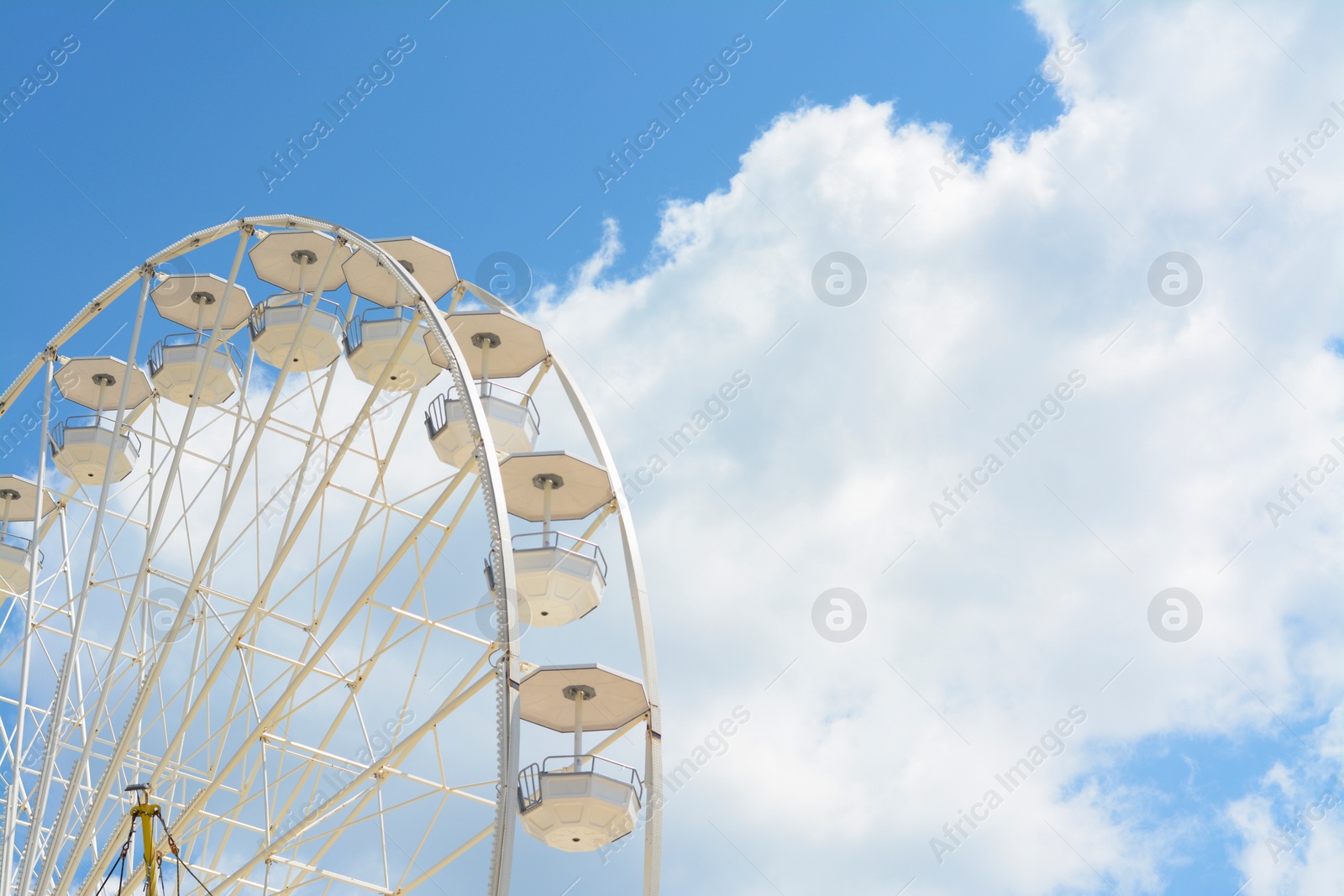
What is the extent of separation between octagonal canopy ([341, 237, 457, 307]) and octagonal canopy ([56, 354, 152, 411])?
6847mm

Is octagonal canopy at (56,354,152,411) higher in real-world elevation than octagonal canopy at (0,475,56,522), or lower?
higher

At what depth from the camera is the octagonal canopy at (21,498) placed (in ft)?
107

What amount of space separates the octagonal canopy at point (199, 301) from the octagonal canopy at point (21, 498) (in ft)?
17.1

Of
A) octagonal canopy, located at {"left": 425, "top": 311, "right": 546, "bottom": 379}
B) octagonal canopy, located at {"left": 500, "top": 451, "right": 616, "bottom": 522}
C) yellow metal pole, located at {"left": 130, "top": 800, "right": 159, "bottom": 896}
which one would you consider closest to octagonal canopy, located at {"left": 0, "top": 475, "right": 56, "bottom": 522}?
octagonal canopy, located at {"left": 425, "top": 311, "right": 546, "bottom": 379}

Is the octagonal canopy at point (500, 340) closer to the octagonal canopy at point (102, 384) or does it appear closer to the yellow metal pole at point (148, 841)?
the octagonal canopy at point (102, 384)

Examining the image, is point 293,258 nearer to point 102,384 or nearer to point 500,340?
point 500,340

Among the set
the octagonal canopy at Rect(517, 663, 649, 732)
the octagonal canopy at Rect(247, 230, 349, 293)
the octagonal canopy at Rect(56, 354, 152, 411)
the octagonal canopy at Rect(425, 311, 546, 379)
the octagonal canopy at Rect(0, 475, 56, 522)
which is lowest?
the octagonal canopy at Rect(517, 663, 649, 732)

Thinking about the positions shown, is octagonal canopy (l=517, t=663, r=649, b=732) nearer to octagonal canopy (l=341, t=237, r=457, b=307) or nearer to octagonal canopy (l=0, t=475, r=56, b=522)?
octagonal canopy (l=341, t=237, r=457, b=307)

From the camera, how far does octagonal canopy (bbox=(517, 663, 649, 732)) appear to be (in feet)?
67.2

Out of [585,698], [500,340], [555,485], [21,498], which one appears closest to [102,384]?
[21,498]

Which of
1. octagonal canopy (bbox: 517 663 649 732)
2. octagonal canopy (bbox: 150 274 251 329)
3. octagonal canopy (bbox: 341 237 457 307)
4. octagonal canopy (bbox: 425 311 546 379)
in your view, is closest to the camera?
octagonal canopy (bbox: 517 663 649 732)

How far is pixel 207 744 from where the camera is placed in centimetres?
2527

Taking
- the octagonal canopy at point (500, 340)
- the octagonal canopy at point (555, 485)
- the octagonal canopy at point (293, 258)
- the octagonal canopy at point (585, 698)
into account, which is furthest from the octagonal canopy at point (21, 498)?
the octagonal canopy at point (585, 698)

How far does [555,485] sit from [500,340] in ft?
12.9
